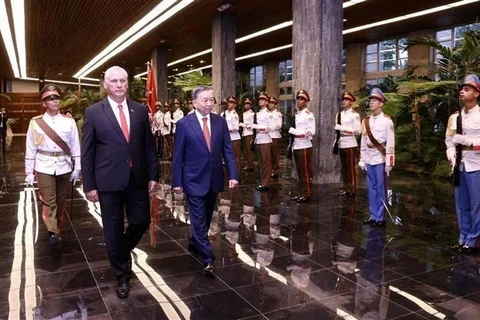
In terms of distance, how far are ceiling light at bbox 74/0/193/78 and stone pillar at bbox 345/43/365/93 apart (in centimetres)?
887

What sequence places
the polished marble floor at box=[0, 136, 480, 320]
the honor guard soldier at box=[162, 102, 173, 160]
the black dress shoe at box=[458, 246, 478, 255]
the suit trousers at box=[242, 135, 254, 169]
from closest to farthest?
the polished marble floor at box=[0, 136, 480, 320] < the black dress shoe at box=[458, 246, 478, 255] < the suit trousers at box=[242, 135, 254, 169] < the honor guard soldier at box=[162, 102, 173, 160]

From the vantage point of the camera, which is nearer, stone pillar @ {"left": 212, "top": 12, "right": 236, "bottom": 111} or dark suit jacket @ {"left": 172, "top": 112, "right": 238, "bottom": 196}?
dark suit jacket @ {"left": 172, "top": 112, "right": 238, "bottom": 196}

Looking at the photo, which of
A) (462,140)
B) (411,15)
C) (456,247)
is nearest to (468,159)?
(462,140)

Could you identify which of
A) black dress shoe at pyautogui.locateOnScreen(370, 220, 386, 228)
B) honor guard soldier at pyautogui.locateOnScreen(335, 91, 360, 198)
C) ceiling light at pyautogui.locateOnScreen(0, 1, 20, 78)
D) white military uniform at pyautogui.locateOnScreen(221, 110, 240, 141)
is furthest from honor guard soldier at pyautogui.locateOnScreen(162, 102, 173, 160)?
black dress shoe at pyautogui.locateOnScreen(370, 220, 386, 228)

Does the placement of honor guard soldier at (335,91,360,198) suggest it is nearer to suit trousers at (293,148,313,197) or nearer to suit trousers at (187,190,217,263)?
suit trousers at (293,148,313,197)

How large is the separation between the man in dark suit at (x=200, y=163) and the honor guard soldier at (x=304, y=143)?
10.9ft

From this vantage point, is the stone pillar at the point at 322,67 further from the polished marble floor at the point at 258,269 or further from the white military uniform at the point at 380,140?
the white military uniform at the point at 380,140

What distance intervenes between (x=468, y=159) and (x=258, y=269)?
2380 mm

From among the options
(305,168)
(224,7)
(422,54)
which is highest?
(224,7)

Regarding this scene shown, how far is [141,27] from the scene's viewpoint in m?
13.8

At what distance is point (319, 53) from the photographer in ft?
27.3

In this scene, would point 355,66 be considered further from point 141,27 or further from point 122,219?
point 122,219

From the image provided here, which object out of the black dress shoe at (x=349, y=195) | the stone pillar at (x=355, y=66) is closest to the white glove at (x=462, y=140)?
the black dress shoe at (x=349, y=195)

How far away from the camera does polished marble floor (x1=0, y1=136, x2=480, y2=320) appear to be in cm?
316
